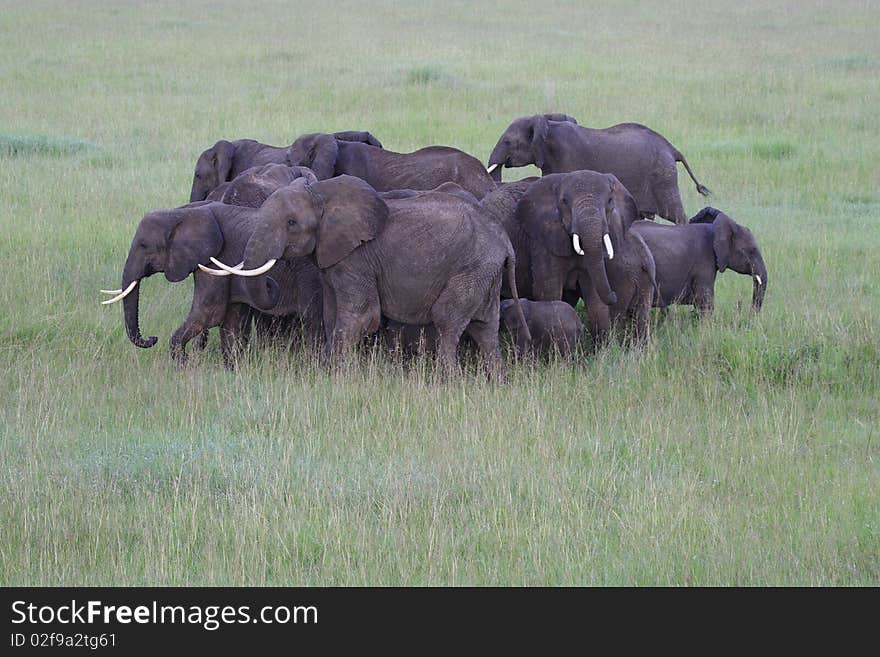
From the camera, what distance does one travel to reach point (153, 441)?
734 cm

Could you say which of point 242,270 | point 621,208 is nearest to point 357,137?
point 621,208

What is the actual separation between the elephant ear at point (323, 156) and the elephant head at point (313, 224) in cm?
183

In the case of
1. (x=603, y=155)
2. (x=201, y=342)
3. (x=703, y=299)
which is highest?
(x=603, y=155)

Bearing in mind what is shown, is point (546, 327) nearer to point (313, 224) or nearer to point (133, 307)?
point (313, 224)

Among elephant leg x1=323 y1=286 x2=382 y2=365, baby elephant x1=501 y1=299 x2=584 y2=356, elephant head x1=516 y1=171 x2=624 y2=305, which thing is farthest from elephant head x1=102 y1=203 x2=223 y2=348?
elephant head x1=516 y1=171 x2=624 y2=305

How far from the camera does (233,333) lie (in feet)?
30.9

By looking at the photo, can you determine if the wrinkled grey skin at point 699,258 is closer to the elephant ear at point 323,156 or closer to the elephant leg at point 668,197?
the elephant ear at point 323,156

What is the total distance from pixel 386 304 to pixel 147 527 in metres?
3.15

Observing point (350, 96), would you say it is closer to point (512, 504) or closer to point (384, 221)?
point (384, 221)

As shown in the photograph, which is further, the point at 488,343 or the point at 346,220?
the point at 488,343

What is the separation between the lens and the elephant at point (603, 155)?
13.1 m

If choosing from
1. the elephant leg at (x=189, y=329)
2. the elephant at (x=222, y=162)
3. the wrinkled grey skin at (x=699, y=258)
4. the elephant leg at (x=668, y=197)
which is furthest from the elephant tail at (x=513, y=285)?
the elephant leg at (x=668, y=197)

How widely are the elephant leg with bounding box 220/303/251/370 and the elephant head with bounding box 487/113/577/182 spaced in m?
4.14

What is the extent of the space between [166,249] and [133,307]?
1.54 ft
